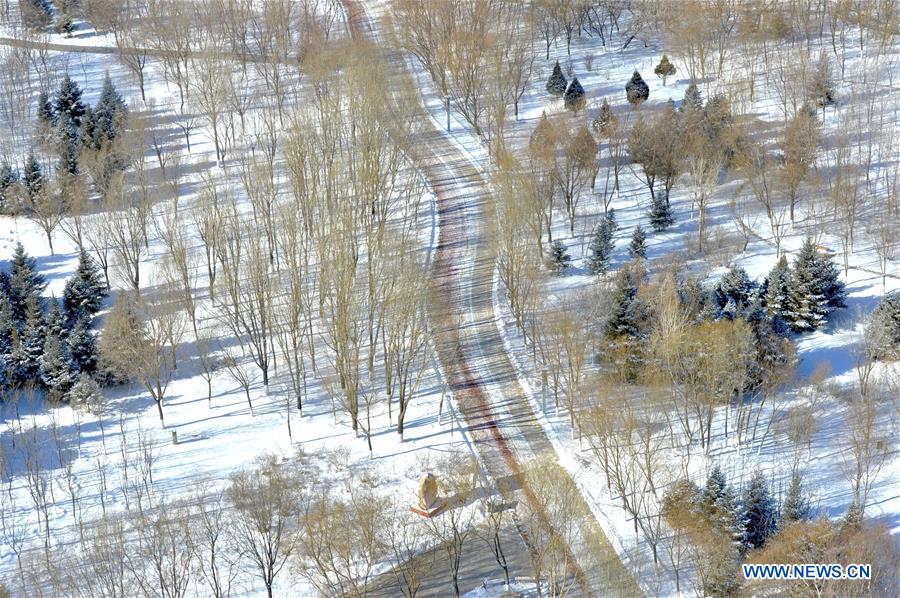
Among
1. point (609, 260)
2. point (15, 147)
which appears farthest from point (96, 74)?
point (609, 260)

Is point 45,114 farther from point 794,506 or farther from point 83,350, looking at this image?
point 794,506

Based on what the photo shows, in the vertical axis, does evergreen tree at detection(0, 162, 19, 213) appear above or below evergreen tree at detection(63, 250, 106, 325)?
above

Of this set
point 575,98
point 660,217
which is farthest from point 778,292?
point 575,98

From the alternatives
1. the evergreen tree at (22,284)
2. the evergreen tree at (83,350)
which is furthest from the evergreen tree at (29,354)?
the evergreen tree at (22,284)

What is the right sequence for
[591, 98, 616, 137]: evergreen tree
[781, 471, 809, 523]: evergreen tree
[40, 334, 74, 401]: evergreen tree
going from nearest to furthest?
[781, 471, 809, 523]: evergreen tree, [40, 334, 74, 401]: evergreen tree, [591, 98, 616, 137]: evergreen tree

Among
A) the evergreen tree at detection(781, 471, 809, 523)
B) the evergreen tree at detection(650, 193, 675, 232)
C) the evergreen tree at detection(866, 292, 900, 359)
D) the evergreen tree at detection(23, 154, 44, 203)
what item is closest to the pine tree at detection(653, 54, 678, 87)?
the evergreen tree at detection(650, 193, 675, 232)

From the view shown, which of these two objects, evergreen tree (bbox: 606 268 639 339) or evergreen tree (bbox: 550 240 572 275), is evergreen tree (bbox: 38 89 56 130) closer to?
evergreen tree (bbox: 550 240 572 275)
